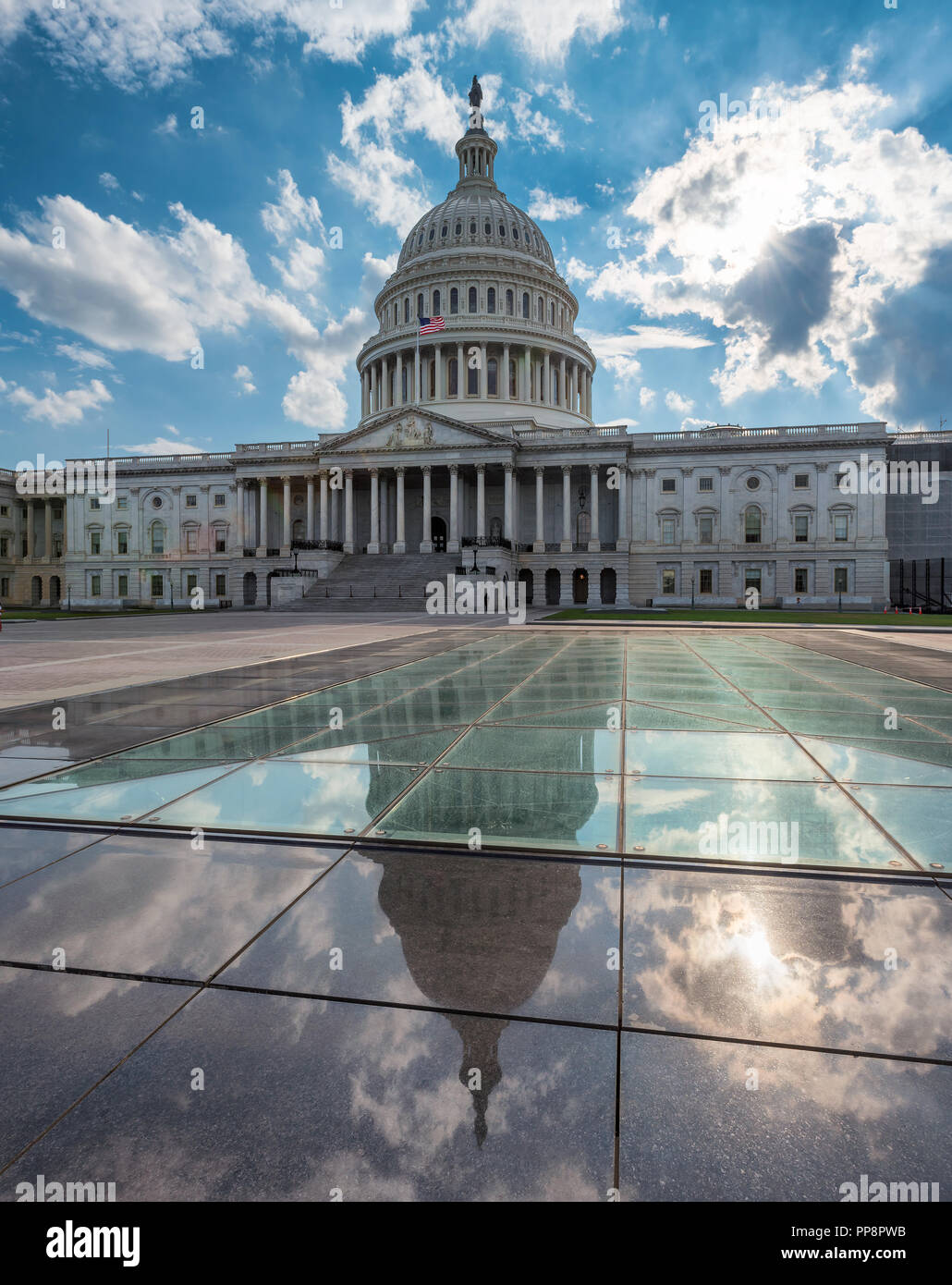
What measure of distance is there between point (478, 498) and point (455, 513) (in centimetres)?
264

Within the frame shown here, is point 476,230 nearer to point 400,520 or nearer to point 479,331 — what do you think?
point 479,331

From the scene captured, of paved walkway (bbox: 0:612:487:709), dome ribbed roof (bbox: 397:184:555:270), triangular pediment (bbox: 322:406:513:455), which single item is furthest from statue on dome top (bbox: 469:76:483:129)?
paved walkway (bbox: 0:612:487:709)

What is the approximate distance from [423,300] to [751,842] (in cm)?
9125

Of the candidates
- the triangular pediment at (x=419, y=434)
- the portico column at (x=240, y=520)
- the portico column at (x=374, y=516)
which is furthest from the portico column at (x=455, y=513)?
the portico column at (x=240, y=520)

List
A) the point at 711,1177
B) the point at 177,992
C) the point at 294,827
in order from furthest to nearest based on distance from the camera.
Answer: the point at 294,827 → the point at 177,992 → the point at 711,1177

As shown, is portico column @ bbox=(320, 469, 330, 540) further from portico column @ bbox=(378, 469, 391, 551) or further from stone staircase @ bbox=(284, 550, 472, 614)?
stone staircase @ bbox=(284, 550, 472, 614)

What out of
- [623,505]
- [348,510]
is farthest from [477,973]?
[348,510]

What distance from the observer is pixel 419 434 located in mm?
68500

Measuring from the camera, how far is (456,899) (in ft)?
11.8

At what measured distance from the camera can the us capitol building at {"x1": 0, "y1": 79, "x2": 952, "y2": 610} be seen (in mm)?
66688

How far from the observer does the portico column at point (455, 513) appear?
6734 cm

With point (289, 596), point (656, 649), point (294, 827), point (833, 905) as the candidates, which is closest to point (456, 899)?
point (294, 827)

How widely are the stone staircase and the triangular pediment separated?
1222 cm
